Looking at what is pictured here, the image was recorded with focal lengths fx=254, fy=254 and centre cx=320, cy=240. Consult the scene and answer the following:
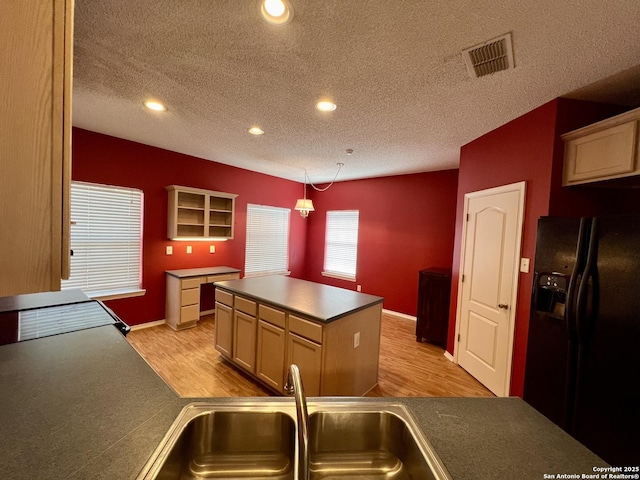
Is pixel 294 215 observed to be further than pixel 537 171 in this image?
Yes

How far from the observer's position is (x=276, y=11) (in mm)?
1261

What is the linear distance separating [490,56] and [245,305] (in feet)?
8.76

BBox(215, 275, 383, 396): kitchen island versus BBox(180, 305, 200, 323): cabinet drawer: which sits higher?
BBox(215, 275, 383, 396): kitchen island

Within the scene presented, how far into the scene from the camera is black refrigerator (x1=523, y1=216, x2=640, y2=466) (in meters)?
1.35

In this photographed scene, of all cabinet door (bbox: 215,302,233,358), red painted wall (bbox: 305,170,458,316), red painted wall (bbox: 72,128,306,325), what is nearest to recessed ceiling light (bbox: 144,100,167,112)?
red painted wall (bbox: 72,128,306,325)

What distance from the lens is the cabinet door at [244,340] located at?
2.45 metres

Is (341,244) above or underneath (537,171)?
underneath

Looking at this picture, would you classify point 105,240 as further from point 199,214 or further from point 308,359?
point 308,359

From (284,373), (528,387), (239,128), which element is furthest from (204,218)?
(528,387)

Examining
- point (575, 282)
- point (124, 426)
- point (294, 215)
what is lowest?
point (124, 426)

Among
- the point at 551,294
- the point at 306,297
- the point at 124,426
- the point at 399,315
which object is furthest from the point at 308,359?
the point at 399,315

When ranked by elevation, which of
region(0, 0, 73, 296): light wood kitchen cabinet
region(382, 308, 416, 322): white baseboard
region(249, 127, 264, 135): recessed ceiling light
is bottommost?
region(382, 308, 416, 322): white baseboard

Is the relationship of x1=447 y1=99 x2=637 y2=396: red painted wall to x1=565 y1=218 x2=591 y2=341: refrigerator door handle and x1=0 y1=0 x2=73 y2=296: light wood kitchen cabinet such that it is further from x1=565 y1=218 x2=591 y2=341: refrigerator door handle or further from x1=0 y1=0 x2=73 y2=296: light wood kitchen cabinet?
x1=0 y1=0 x2=73 y2=296: light wood kitchen cabinet

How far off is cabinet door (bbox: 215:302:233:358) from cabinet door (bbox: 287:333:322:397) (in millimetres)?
884
